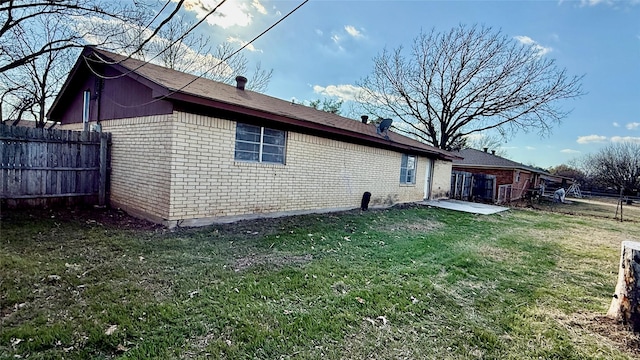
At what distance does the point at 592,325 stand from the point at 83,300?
204 inches

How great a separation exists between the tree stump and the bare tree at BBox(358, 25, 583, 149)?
806 inches

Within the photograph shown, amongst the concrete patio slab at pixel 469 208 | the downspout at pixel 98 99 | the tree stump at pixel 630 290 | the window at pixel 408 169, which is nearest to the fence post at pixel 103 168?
the downspout at pixel 98 99

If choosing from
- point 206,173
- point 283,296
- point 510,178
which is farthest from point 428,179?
point 283,296

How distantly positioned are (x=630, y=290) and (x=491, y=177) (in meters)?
16.8

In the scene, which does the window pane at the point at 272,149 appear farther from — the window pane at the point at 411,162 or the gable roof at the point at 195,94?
the window pane at the point at 411,162

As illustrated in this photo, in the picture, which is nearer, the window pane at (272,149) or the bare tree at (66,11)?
the bare tree at (66,11)

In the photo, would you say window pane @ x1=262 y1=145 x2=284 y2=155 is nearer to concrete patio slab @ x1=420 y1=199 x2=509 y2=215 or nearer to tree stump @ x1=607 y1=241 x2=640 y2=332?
tree stump @ x1=607 y1=241 x2=640 y2=332

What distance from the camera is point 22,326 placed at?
2555 mm

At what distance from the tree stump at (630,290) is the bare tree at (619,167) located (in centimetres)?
4114

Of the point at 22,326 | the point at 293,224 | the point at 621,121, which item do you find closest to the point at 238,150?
the point at 293,224

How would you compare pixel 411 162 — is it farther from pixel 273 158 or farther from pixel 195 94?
pixel 195 94

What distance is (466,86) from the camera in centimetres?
2230

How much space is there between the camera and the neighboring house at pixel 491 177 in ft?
60.2

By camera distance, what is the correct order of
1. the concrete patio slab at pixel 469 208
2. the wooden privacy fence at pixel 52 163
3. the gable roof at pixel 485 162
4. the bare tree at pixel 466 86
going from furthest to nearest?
the gable roof at pixel 485 162
the bare tree at pixel 466 86
the concrete patio slab at pixel 469 208
the wooden privacy fence at pixel 52 163
